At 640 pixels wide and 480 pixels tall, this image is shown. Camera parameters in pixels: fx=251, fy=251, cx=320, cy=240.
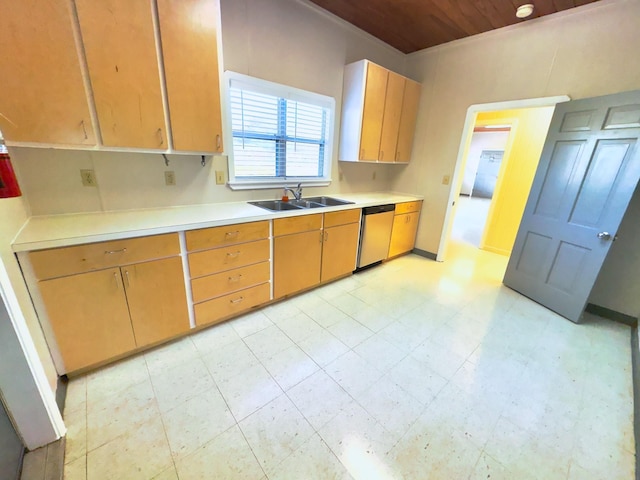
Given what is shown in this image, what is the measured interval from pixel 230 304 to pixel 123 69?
171cm

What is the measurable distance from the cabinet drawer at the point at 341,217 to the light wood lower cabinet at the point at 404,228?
2.62ft

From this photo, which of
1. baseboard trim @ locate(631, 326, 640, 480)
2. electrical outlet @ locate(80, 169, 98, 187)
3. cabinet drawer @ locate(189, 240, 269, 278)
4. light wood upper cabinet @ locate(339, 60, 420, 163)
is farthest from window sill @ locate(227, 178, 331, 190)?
baseboard trim @ locate(631, 326, 640, 480)

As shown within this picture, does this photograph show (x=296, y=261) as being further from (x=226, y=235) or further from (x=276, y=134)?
(x=276, y=134)

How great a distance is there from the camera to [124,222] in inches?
64.9

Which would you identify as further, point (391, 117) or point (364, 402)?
point (391, 117)

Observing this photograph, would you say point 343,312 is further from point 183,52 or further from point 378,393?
point 183,52

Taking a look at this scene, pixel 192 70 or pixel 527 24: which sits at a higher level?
pixel 527 24

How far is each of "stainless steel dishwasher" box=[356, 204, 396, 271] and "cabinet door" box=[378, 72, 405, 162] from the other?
741 mm

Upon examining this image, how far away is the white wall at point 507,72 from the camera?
220cm

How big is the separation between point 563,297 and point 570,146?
4.76 feet

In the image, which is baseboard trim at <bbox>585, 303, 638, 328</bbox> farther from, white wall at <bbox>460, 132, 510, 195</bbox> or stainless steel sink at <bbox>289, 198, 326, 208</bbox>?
white wall at <bbox>460, 132, 510, 195</bbox>

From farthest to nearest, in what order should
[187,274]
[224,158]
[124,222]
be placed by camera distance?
[224,158] < [187,274] < [124,222]

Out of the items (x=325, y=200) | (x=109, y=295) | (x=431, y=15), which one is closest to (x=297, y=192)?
(x=325, y=200)

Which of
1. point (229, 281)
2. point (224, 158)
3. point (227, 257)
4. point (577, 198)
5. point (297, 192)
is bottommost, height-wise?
point (229, 281)
